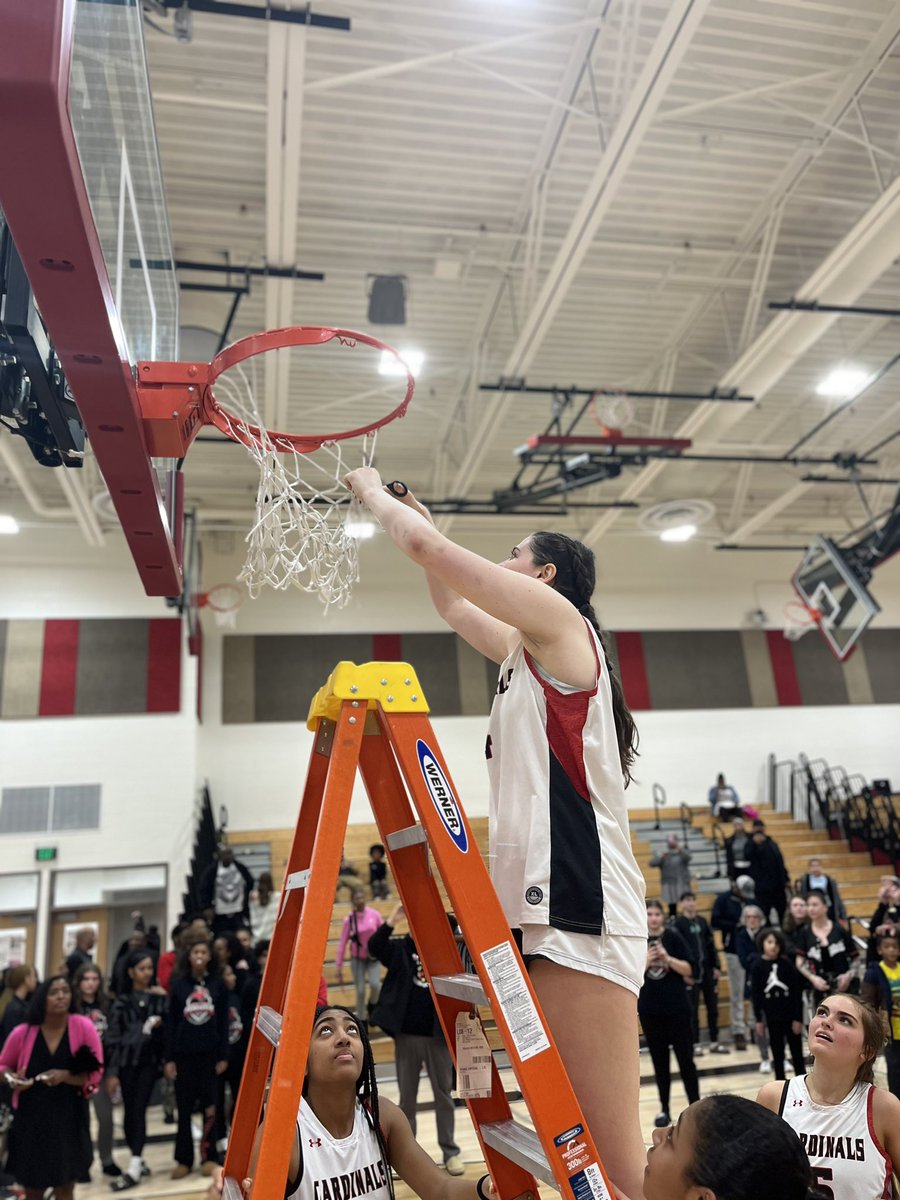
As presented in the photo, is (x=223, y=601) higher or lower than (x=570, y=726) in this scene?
higher

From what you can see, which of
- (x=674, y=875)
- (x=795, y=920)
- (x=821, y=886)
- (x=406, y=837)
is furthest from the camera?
(x=674, y=875)

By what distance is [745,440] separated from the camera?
14.8m

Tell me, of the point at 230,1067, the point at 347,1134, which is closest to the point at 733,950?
the point at 230,1067

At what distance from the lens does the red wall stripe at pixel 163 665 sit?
15.3 meters

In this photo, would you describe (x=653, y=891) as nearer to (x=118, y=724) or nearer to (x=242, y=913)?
(x=242, y=913)

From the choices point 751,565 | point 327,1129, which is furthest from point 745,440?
point 327,1129

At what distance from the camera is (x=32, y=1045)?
5883 mm

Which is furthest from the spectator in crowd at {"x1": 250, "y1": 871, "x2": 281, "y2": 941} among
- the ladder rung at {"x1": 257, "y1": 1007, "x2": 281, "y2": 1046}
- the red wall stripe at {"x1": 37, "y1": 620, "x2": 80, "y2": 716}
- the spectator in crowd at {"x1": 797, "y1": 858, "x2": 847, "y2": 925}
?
the ladder rung at {"x1": 257, "y1": 1007, "x2": 281, "y2": 1046}

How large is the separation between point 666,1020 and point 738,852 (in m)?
6.47

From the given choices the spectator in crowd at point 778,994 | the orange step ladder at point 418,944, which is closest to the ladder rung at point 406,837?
the orange step ladder at point 418,944

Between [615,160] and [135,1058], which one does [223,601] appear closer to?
[135,1058]

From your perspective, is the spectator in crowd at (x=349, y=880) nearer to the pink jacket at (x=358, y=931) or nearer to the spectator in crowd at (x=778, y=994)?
the pink jacket at (x=358, y=931)

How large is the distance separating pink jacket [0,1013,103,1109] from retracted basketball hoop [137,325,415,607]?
3.92 meters

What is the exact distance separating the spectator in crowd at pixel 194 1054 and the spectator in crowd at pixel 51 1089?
854 mm
